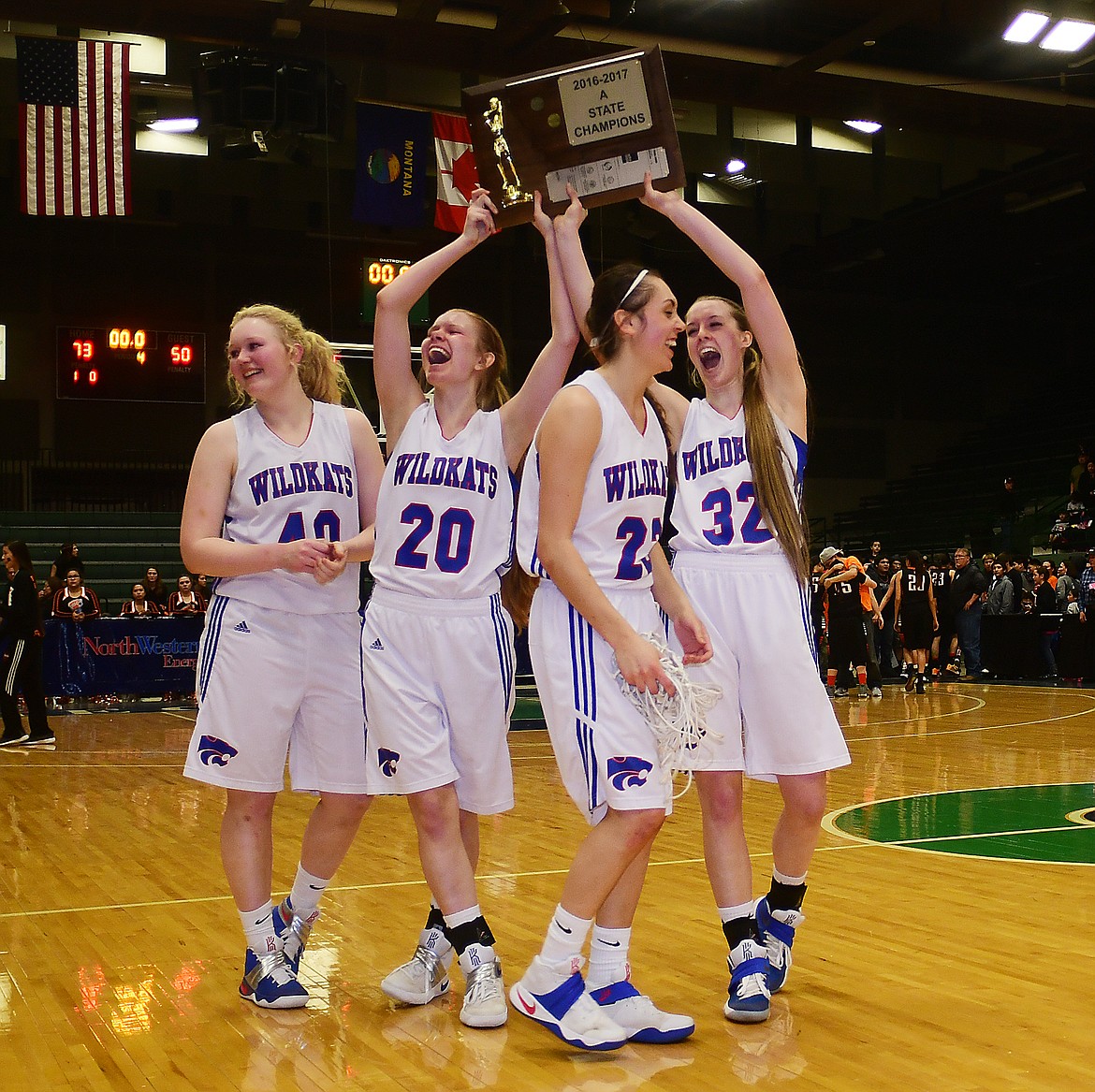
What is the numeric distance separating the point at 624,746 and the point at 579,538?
0.51 metres

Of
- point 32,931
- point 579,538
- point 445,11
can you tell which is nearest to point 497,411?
point 579,538

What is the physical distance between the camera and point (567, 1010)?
308 centimetres

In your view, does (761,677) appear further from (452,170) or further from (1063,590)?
(1063,590)

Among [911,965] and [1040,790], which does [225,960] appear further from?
[1040,790]

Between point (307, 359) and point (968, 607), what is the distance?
1519 cm

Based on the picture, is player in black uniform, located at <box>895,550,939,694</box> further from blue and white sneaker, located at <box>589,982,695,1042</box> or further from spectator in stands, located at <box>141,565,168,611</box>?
blue and white sneaker, located at <box>589,982,695,1042</box>

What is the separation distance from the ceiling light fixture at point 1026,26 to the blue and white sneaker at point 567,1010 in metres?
13.6

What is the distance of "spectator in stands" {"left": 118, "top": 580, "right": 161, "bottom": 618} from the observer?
51.5 feet

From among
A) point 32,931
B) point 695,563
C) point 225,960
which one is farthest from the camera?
point 32,931

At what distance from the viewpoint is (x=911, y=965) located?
3.79 metres

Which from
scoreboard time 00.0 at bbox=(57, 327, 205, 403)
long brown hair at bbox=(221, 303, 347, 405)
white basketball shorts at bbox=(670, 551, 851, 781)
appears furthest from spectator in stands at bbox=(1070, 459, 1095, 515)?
long brown hair at bbox=(221, 303, 347, 405)

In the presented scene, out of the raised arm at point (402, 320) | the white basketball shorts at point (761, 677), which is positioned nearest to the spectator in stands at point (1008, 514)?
the white basketball shorts at point (761, 677)

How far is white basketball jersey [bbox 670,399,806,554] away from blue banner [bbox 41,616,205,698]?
11973mm

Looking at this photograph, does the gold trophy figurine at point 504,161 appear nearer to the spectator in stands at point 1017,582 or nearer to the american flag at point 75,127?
the american flag at point 75,127
